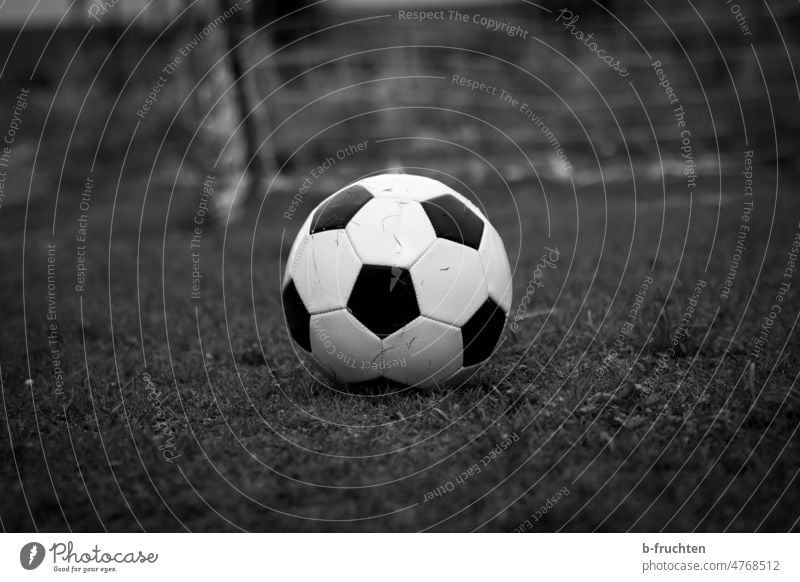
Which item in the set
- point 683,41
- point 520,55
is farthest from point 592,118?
point 683,41

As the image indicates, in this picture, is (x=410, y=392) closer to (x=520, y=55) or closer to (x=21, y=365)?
(x=21, y=365)

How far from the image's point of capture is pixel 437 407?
381cm

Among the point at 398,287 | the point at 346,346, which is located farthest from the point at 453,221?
the point at 346,346

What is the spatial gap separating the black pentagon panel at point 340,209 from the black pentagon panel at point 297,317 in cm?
35

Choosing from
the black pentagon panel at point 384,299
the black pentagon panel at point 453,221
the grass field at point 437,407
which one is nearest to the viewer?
the grass field at point 437,407

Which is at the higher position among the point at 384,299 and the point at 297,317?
the point at 384,299

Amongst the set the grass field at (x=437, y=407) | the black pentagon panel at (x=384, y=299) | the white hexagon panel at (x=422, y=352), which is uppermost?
the black pentagon panel at (x=384, y=299)

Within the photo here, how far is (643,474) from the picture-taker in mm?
3225

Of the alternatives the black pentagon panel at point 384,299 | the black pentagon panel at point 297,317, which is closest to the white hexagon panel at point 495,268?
the black pentagon panel at point 384,299

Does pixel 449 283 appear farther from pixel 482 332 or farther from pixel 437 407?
pixel 437 407

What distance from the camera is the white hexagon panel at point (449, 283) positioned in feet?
12.1

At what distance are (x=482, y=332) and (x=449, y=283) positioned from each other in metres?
0.32

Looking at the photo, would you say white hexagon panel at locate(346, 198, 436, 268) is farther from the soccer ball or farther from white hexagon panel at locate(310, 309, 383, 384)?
white hexagon panel at locate(310, 309, 383, 384)

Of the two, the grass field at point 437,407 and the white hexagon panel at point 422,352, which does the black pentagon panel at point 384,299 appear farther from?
the grass field at point 437,407
